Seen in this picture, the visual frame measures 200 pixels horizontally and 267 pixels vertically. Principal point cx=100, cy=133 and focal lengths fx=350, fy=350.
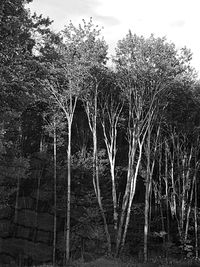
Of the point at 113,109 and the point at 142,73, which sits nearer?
the point at 142,73

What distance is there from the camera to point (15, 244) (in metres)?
25.2

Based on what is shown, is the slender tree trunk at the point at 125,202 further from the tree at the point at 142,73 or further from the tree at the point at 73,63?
the tree at the point at 73,63

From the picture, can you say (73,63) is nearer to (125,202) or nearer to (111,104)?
(111,104)

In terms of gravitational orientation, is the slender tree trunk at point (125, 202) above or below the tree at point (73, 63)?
below

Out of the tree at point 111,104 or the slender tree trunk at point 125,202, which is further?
the tree at point 111,104

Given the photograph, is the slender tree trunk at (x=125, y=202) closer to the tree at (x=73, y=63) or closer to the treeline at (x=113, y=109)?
the treeline at (x=113, y=109)

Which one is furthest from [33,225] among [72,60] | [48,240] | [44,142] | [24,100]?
[24,100]

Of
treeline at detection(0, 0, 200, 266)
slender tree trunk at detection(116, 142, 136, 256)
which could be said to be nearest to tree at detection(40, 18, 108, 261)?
treeline at detection(0, 0, 200, 266)

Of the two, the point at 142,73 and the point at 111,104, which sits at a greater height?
the point at 142,73

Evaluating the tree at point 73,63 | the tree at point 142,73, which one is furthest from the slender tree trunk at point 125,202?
the tree at point 73,63

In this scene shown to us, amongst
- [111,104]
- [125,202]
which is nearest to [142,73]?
[111,104]

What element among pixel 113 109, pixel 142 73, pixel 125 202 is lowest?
pixel 125 202

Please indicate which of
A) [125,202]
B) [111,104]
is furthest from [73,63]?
[125,202]

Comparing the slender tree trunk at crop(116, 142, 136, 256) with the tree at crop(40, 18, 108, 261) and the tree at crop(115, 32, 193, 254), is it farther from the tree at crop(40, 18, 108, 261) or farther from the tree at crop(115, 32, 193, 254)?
the tree at crop(40, 18, 108, 261)
